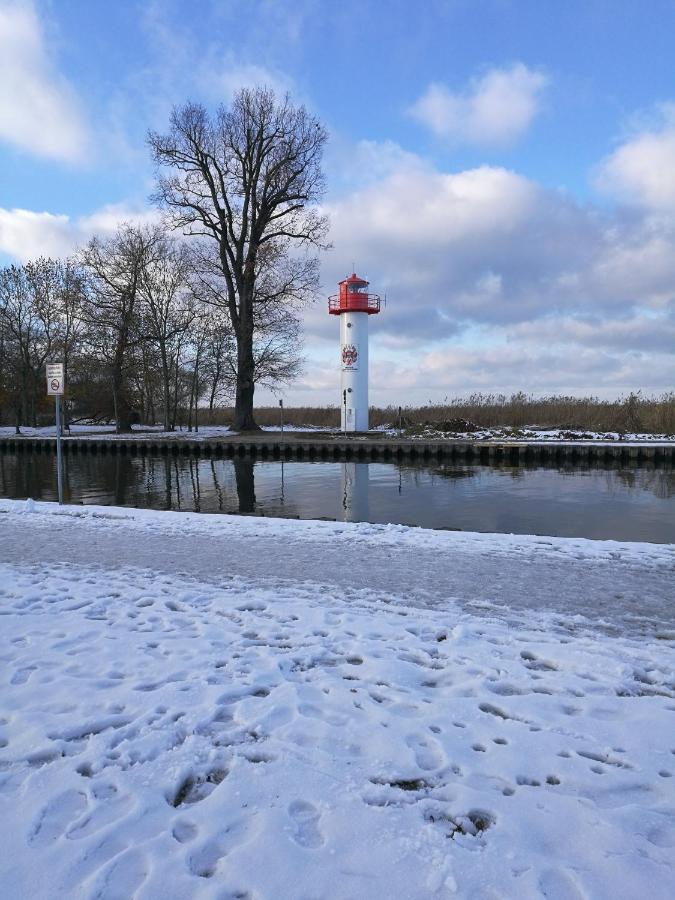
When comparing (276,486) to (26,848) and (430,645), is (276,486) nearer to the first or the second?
(430,645)

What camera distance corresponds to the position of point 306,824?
6.92 feet

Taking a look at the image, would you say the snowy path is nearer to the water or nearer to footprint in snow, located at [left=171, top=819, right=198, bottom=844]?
footprint in snow, located at [left=171, top=819, right=198, bottom=844]

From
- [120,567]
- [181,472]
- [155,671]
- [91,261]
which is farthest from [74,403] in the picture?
[155,671]

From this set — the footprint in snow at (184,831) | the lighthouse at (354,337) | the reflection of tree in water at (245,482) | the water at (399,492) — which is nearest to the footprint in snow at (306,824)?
the footprint in snow at (184,831)

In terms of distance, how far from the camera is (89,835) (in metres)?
2.04

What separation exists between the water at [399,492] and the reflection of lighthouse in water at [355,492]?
3cm

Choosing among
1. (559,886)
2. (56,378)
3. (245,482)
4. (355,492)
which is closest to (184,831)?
(559,886)

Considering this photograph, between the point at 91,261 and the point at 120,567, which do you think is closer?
the point at 120,567

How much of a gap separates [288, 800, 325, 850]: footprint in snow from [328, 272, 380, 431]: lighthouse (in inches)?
1180

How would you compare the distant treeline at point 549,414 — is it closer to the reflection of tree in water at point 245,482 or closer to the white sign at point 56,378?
the reflection of tree in water at point 245,482

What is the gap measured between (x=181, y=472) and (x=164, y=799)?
63.8 ft

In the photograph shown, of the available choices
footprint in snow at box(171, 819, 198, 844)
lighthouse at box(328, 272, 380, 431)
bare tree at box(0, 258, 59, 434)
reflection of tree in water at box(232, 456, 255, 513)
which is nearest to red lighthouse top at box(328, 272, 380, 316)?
lighthouse at box(328, 272, 380, 431)

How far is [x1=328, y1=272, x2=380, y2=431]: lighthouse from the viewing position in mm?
31594

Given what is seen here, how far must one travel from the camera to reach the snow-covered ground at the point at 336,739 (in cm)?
191
